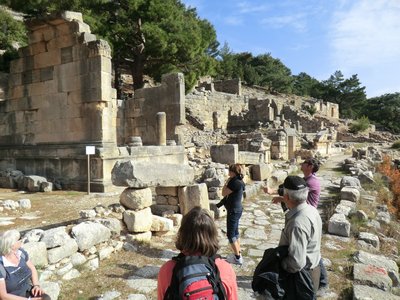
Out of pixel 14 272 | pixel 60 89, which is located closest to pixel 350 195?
pixel 14 272

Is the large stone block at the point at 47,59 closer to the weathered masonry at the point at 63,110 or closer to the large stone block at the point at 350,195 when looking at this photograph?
the weathered masonry at the point at 63,110

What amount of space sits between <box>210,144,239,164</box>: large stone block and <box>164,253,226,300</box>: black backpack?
9154mm

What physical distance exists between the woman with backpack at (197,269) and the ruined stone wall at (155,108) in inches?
550

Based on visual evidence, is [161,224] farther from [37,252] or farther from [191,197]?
[37,252]

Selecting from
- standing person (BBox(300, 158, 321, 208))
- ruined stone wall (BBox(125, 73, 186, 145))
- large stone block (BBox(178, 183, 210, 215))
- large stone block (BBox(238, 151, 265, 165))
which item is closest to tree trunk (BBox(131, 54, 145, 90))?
ruined stone wall (BBox(125, 73, 186, 145))

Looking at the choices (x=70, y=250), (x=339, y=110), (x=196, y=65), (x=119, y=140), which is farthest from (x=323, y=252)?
(x=339, y=110)

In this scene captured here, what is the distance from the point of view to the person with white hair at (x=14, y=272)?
9.28ft

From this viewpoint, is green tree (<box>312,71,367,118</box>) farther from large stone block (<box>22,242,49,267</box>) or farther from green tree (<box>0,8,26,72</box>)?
large stone block (<box>22,242,49,267</box>)

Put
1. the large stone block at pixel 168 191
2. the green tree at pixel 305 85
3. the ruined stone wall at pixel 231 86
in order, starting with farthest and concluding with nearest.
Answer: the green tree at pixel 305 85 → the ruined stone wall at pixel 231 86 → the large stone block at pixel 168 191

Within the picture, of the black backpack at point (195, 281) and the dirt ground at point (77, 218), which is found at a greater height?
the black backpack at point (195, 281)

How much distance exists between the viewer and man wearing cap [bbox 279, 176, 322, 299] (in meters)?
2.81

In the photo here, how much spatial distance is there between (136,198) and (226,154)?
6104 mm

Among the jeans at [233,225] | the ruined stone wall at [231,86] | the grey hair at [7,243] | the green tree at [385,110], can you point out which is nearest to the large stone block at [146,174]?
the jeans at [233,225]

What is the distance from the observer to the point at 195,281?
2004 mm
